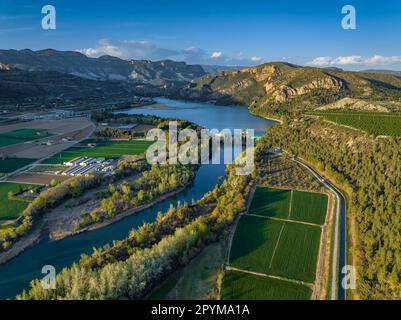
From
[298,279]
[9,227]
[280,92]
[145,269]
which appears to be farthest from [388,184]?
[280,92]

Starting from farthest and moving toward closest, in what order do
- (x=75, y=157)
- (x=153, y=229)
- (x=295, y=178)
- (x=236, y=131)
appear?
1. (x=236, y=131)
2. (x=75, y=157)
3. (x=295, y=178)
4. (x=153, y=229)

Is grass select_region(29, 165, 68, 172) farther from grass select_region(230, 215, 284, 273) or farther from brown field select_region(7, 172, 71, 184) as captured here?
grass select_region(230, 215, 284, 273)

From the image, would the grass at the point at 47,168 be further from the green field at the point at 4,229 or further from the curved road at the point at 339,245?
the curved road at the point at 339,245

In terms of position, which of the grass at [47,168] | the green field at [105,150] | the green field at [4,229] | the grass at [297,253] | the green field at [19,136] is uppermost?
the green field at [19,136]

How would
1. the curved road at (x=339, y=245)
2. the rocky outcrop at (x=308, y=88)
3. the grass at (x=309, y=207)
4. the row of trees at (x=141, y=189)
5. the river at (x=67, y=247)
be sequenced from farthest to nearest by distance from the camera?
the rocky outcrop at (x=308, y=88) → the row of trees at (x=141, y=189) → the grass at (x=309, y=207) → the river at (x=67, y=247) → the curved road at (x=339, y=245)

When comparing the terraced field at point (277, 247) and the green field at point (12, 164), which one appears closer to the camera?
the terraced field at point (277, 247)

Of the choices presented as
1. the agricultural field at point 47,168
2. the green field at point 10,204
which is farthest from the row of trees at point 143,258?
the agricultural field at point 47,168
